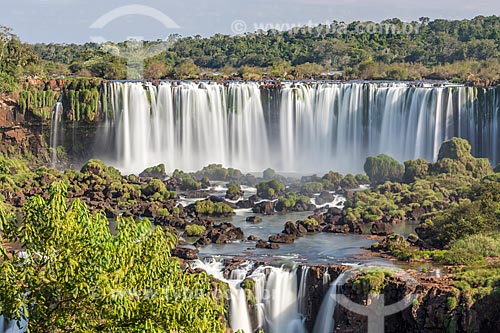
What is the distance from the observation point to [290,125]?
187 ft

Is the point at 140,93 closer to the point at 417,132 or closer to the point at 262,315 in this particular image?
the point at 417,132

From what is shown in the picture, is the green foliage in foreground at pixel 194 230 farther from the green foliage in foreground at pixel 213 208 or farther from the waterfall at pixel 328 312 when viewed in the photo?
the waterfall at pixel 328 312

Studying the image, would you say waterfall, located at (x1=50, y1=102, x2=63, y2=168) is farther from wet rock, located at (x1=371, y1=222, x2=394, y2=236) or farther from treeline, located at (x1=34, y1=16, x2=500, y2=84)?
wet rock, located at (x1=371, y1=222, x2=394, y2=236)

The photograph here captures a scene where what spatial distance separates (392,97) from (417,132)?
2.40 meters

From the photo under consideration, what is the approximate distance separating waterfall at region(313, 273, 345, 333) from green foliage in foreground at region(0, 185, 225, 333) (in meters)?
12.8

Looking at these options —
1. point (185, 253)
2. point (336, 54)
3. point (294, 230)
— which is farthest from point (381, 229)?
point (336, 54)

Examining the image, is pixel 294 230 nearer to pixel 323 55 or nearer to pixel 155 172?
pixel 155 172

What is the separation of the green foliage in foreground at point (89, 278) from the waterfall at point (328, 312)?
12.8 m

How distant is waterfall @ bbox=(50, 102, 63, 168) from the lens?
178ft

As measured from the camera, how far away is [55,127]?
5497cm

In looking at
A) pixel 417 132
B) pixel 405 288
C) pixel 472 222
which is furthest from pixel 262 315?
pixel 417 132

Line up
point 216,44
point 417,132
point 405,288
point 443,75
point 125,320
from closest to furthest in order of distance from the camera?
point 125,320 < point 405,288 < point 417,132 < point 443,75 < point 216,44

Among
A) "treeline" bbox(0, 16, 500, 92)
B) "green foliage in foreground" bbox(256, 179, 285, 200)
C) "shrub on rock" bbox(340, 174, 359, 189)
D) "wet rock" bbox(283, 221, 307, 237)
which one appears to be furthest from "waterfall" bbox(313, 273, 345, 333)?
"treeline" bbox(0, 16, 500, 92)

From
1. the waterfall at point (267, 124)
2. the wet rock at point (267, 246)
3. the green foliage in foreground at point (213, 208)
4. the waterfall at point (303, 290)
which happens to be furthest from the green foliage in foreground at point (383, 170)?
the waterfall at point (303, 290)
